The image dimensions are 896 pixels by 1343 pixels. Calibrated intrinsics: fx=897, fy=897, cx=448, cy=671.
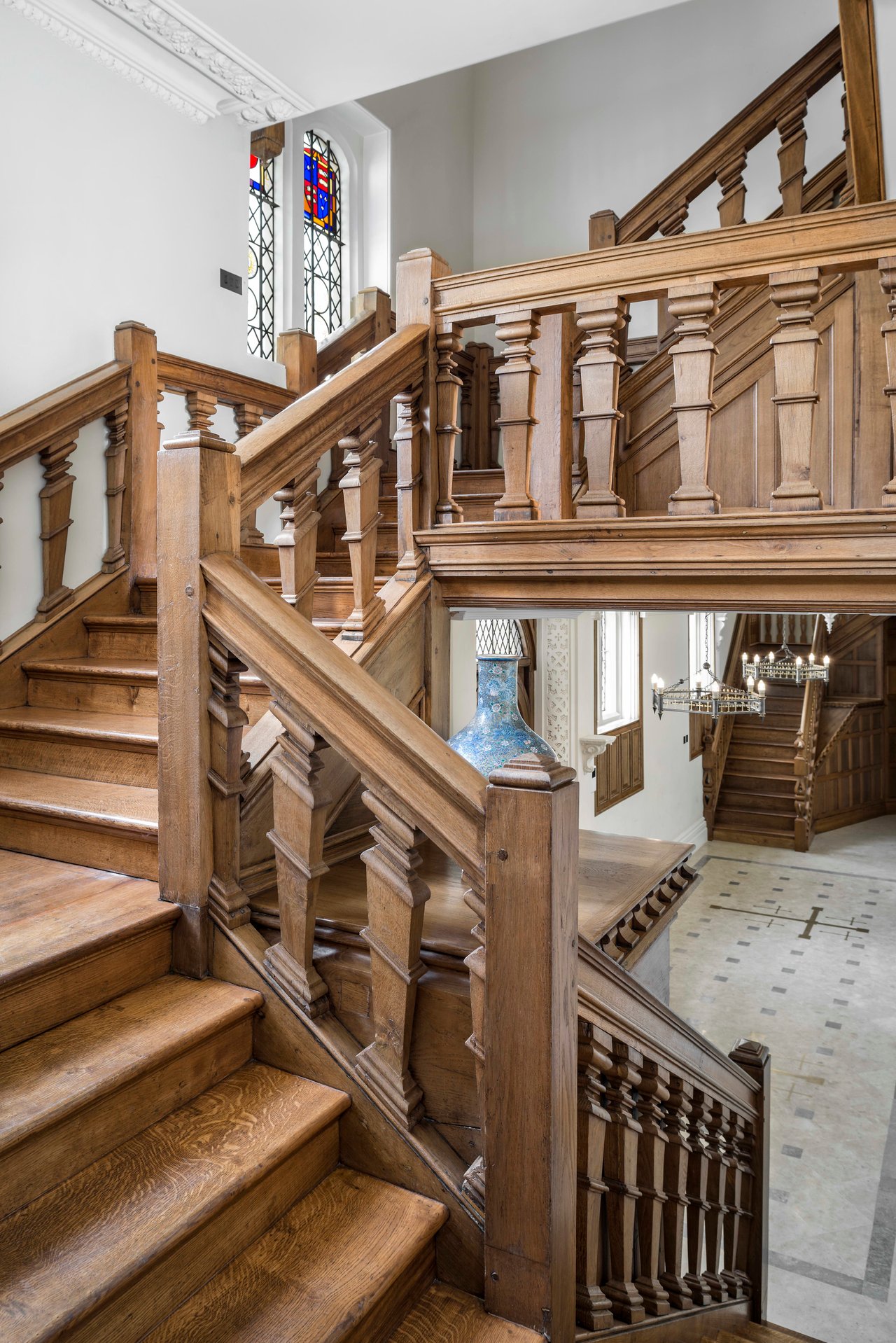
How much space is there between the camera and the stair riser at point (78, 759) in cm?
216

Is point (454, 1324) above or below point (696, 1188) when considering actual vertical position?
above

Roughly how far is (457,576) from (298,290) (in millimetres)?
3544

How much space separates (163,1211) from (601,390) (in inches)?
70.9

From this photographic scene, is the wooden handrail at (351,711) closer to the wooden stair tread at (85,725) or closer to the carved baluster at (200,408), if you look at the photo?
the wooden stair tread at (85,725)

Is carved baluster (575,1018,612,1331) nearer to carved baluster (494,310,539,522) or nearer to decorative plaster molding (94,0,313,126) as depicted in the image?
carved baluster (494,310,539,522)

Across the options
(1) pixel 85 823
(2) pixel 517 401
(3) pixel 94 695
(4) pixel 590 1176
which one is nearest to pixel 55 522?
(3) pixel 94 695

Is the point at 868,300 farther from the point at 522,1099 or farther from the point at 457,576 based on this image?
the point at 522,1099

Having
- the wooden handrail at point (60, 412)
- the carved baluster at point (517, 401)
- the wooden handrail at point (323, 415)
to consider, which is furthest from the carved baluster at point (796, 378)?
the wooden handrail at point (60, 412)

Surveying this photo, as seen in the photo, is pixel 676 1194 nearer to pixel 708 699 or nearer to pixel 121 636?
pixel 121 636

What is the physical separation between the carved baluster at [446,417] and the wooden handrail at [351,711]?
0.89 meters

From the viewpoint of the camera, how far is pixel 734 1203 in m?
2.42

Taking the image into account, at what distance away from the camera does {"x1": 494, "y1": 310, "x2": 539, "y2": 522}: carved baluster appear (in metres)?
2.17

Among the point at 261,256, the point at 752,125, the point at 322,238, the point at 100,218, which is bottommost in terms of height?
the point at 100,218

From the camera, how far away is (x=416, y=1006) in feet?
4.82
